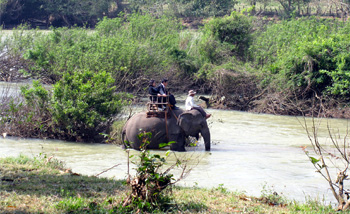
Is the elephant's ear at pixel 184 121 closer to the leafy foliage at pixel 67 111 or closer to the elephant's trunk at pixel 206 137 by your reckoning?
the elephant's trunk at pixel 206 137

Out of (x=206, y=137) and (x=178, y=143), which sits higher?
(x=206, y=137)

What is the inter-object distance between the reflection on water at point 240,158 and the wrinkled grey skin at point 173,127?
1.53 ft

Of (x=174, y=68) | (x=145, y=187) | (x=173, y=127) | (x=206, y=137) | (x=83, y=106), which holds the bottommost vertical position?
(x=206, y=137)

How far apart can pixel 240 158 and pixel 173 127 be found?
2.10 metres

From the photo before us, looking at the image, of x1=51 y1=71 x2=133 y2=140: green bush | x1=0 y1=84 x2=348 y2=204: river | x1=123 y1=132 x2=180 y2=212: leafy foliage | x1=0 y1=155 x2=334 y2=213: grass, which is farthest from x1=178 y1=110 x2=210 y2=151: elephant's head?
x1=123 y1=132 x2=180 y2=212: leafy foliage

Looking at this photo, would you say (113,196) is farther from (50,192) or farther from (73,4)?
(73,4)

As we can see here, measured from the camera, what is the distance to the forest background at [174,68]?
1554cm

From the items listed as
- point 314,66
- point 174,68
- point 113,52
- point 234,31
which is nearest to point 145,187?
point 113,52

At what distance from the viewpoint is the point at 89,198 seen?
721 cm

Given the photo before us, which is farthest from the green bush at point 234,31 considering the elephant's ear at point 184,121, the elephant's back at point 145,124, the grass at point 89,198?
the grass at point 89,198

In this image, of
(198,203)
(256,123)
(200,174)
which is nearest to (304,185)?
(200,174)

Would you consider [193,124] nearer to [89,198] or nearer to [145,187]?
[89,198]

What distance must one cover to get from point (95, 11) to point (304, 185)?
47.1 meters

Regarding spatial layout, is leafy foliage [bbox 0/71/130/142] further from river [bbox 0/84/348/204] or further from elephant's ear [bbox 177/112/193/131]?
elephant's ear [bbox 177/112/193/131]
